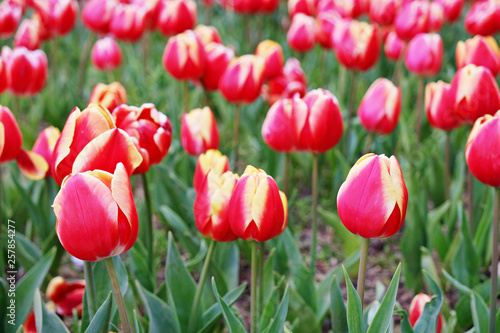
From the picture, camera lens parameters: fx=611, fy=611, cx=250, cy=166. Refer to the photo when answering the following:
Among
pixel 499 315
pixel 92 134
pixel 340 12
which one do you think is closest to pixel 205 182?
pixel 92 134

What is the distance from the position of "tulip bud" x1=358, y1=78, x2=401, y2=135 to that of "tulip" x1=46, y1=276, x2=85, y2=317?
3.27 ft

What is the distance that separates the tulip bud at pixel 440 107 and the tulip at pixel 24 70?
1436 mm

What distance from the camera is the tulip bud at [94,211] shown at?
941 mm

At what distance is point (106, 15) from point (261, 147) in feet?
4.08

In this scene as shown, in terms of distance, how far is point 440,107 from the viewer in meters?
1.79

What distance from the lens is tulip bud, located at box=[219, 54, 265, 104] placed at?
6.54 feet

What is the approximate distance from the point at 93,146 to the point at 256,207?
1.01 feet

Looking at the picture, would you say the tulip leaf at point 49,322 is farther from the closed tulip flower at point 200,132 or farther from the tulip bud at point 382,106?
the tulip bud at point 382,106

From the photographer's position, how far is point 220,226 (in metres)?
1.22

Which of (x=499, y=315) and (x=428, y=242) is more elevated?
(x=499, y=315)

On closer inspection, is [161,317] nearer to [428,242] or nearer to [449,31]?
[428,242]

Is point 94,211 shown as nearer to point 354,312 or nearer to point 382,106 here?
point 354,312

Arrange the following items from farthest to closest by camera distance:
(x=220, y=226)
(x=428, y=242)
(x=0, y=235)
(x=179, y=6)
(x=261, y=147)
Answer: (x=179, y=6) < (x=261, y=147) < (x=428, y=242) < (x=0, y=235) < (x=220, y=226)

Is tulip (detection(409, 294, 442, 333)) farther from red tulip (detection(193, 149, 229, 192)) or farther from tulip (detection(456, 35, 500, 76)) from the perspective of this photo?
tulip (detection(456, 35, 500, 76))
